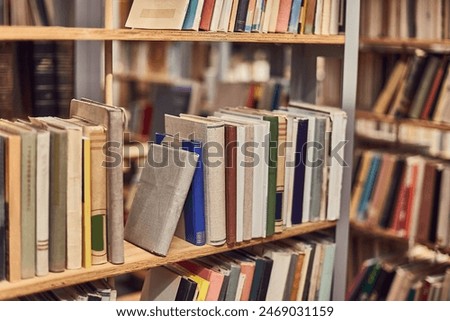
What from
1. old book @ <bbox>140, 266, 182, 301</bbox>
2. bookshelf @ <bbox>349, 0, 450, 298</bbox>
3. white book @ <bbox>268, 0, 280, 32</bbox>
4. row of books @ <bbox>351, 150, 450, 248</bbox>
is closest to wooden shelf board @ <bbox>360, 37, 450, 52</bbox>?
bookshelf @ <bbox>349, 0, 450, 298</bbox>

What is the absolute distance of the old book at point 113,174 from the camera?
57.1 inches

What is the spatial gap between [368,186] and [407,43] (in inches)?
24.8

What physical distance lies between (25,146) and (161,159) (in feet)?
1.23

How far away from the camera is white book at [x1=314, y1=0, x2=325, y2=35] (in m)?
1.87

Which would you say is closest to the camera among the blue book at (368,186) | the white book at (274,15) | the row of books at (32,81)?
the white book at (274,15)

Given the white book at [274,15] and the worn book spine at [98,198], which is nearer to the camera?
the worn book spine at [98,198]

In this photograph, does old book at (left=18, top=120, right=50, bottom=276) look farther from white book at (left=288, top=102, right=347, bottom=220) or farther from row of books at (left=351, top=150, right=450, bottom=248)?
row of books at (left=351, top=150, right=450, bottom=248)

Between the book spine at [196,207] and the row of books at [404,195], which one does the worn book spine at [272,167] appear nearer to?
the book spine at [196,207]

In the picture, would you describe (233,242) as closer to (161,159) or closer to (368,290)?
(161,159)

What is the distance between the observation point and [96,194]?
4.77 feet

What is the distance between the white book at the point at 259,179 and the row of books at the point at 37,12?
90cm

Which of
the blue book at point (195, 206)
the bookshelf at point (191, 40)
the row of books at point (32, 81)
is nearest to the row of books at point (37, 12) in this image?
the row of books at point (32, 81)

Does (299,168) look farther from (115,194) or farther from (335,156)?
(115,194)
